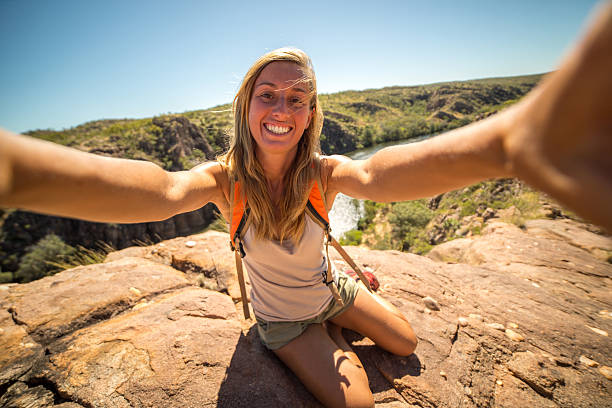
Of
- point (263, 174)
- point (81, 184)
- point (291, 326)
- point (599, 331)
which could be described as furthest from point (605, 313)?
point (81, 184)

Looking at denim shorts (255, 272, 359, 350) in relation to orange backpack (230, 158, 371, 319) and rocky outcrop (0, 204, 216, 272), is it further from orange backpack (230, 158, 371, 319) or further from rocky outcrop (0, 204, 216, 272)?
rocky outcrop (0, 204, 216, 272)

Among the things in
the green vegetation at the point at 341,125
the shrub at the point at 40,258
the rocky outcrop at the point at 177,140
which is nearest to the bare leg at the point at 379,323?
the green vegetation at the point at 341,125

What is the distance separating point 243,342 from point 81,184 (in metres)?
1.83

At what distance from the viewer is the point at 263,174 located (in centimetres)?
193

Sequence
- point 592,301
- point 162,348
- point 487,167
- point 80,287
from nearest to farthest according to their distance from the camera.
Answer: point 487,167 → point 162,348 → point 80,287 → point 592,301

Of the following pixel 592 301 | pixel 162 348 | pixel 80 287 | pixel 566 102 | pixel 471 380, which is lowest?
pixel 592 301

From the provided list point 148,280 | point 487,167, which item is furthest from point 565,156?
A: point 148,280

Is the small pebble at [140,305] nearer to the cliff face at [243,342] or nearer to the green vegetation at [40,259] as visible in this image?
the cliff face at [243,342]

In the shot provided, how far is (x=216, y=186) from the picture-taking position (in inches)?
68.6

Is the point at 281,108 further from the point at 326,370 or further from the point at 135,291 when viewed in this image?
the point at 135,291

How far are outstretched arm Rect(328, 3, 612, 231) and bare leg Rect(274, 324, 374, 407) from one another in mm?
1726

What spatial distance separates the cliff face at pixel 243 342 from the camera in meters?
1.69

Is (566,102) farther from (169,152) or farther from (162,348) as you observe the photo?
(169,152)

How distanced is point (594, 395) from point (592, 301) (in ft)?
5.56
